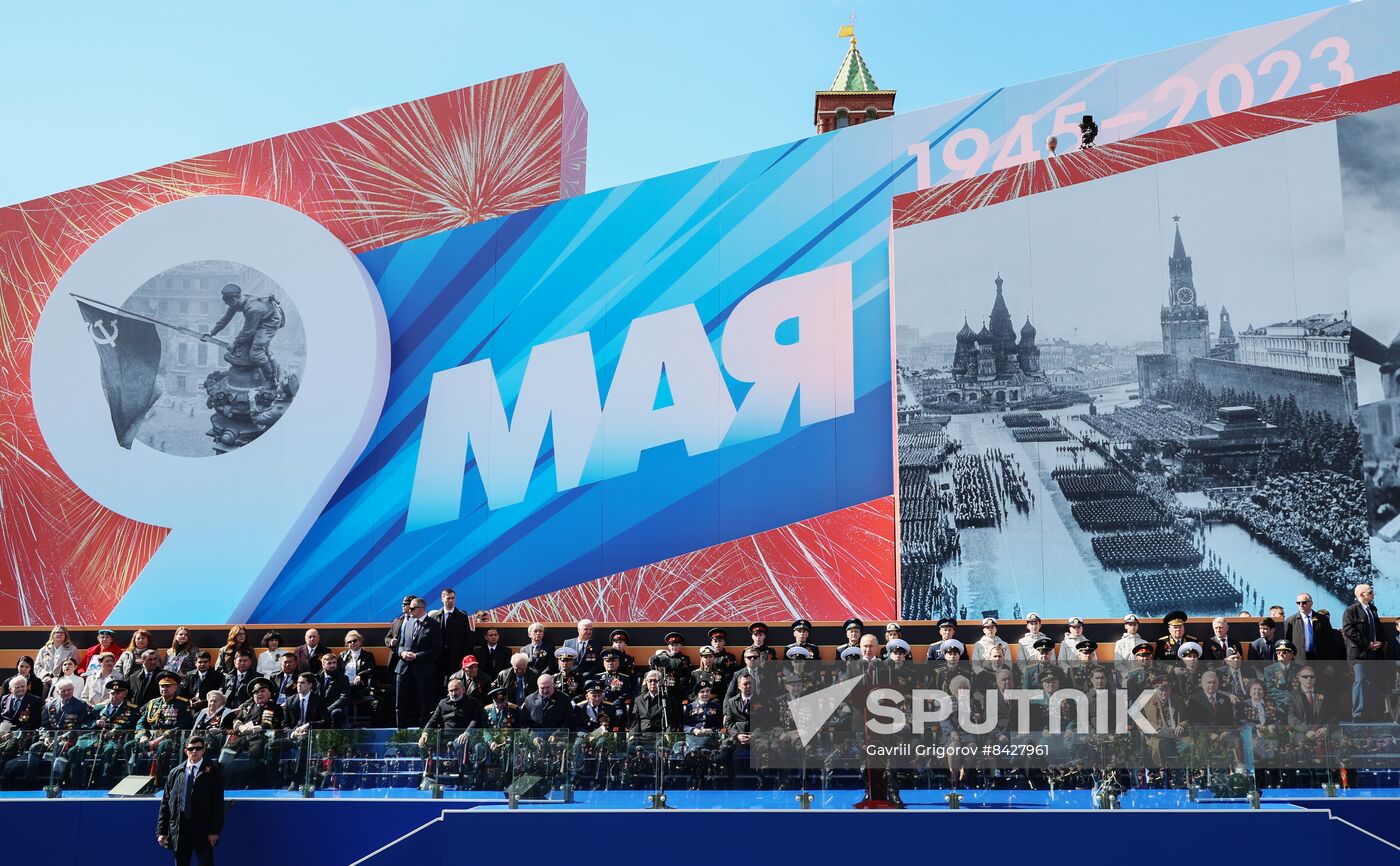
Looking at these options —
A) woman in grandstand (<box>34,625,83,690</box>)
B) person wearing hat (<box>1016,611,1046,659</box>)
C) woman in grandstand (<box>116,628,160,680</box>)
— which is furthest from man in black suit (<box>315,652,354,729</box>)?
person wearing hat (<box>1016,611,1046,659</box>)

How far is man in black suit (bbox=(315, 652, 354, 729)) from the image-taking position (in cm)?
1232

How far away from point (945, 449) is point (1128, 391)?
2.20m

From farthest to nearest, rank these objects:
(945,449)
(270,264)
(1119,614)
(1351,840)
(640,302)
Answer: (270,264)
(640,302)
(945,449)
(1119,614)
(1351,840)

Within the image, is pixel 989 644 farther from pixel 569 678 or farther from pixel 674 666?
pixel 569 678

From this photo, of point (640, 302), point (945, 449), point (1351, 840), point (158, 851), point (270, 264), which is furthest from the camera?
point (270, 264)

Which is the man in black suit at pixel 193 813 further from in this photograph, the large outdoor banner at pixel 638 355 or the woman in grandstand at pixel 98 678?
the large outdoor banner at pixel 638 355

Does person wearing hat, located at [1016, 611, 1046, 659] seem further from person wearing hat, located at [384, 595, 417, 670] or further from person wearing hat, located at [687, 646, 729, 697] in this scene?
person wearing hat, located at [384, 595, 417, 670]

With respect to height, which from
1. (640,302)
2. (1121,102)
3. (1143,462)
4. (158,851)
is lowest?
(158,851)

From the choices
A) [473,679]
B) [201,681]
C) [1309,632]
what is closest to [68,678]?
[201,681]

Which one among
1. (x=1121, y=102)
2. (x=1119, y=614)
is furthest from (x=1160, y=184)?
(x=1119, y=614)

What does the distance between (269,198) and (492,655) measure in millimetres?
9669

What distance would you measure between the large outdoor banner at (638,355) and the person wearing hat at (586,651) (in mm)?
3160

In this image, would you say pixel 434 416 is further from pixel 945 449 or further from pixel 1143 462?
pixel 1143 462

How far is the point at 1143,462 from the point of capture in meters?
14.4
